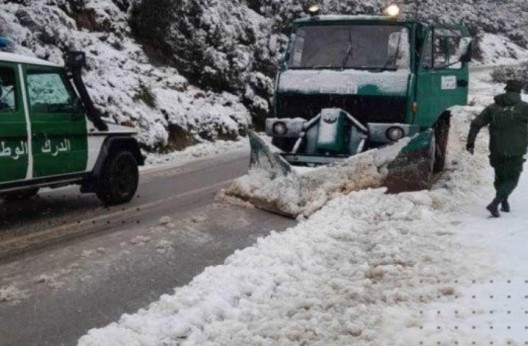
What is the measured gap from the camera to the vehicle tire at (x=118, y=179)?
27.9 ft

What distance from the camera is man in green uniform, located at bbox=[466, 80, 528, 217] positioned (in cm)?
752

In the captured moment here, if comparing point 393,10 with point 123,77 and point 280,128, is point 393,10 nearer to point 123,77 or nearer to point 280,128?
point 280,128

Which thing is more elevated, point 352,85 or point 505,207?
point 352,85

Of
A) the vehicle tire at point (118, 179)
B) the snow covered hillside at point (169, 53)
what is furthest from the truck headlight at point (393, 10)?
the vehicle tire at point (118, 179)

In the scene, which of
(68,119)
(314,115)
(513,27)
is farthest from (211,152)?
(513,27)

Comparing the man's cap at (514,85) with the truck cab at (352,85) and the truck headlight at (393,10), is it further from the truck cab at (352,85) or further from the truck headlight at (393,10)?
the truck headlight at (393,10)

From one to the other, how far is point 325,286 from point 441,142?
625 cm

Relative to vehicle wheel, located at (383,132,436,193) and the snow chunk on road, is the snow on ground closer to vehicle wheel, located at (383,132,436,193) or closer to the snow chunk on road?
vehicle wheel, located at (383,132,436,193)

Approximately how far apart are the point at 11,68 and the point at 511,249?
555 cm

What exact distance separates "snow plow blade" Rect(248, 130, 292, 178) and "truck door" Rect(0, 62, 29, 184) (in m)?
2.96

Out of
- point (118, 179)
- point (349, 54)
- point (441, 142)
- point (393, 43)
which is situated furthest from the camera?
point (441, 142)

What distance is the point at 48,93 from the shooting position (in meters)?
7.74

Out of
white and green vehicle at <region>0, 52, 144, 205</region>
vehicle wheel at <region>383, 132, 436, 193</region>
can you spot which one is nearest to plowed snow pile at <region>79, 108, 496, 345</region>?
vehicle wheel at <region>383, 132, 436, 193</region>

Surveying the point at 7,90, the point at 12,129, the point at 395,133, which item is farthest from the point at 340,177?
the point at 7,90
